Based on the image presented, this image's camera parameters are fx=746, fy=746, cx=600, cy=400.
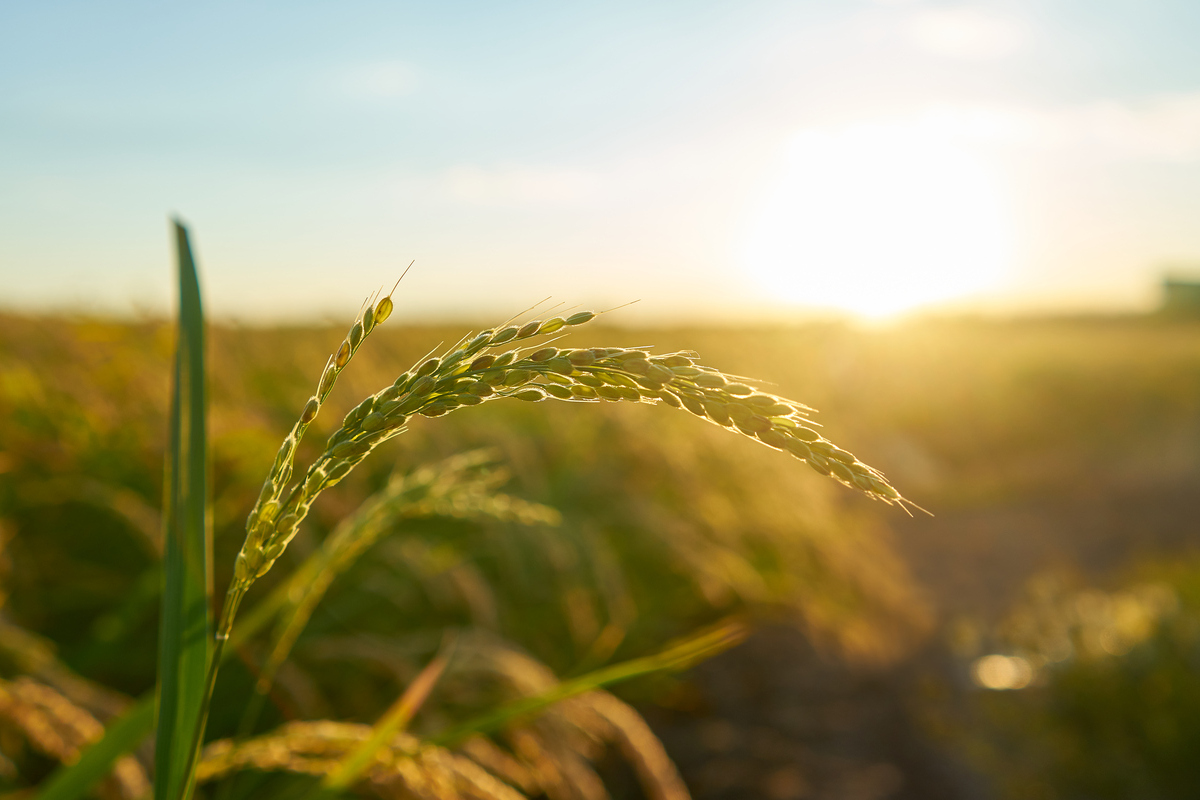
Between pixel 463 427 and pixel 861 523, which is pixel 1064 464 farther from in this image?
pixel 463 427

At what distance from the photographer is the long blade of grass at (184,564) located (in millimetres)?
828

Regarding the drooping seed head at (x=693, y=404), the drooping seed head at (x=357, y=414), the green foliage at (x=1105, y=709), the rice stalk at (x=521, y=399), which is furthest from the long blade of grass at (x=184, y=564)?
the green foliage at (x=1105, y=709)

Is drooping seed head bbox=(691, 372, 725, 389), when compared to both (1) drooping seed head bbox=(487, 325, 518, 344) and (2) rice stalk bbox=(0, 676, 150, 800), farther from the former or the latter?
(2) rice stalk bbox=(0, 676, 150, 800)

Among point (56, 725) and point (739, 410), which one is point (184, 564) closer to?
point (739, 410)

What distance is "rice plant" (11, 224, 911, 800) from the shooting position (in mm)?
646

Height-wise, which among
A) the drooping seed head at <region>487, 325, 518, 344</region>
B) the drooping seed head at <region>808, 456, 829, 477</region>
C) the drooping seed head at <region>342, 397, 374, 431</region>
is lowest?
the drooping seed head at <region>808, 456, 829, 477</region>

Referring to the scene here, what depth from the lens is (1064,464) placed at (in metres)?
12.8

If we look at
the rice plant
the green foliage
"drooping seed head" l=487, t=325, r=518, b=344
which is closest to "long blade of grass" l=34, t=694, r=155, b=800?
the rice plant

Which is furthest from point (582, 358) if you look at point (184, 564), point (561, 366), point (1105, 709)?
point (1105, 709)

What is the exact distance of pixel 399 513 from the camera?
124 cm

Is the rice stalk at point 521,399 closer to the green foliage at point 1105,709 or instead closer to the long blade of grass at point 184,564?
the long blade of grass at point 184,564

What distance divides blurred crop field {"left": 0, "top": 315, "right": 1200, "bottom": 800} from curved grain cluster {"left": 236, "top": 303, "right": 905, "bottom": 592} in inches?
23.9

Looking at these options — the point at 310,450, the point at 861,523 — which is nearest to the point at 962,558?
the point at 861,523

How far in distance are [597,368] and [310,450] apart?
338cm
